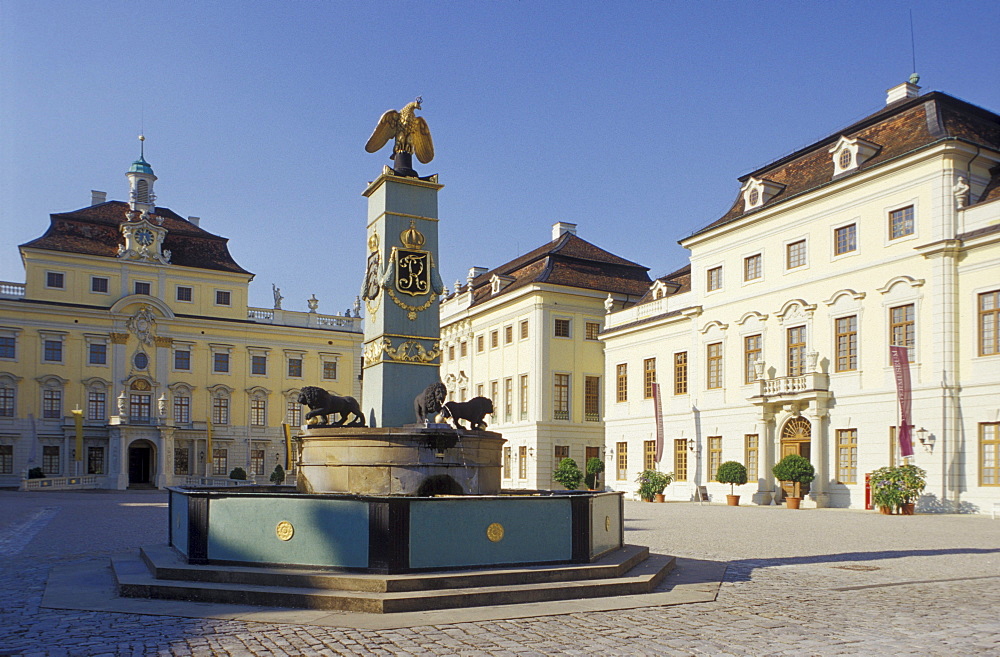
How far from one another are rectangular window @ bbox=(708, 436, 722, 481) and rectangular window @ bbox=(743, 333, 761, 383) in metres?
2.89

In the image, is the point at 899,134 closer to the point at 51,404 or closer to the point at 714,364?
the point at 714,364

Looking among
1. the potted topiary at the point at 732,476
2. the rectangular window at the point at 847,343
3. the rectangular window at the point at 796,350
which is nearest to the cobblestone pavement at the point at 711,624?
the rectangular window at the point at 847,343

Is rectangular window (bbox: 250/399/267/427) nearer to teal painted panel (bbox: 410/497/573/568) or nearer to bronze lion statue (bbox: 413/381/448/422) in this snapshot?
bronze lion statue (bbox: 413/381/448/422)

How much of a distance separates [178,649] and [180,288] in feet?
187

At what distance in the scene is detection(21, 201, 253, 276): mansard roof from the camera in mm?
57094

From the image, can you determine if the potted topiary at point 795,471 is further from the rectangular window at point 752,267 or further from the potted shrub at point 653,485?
the rectangular window at point 752,267

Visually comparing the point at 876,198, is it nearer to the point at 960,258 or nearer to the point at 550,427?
the point at 960,258

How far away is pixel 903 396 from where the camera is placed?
1110 inches

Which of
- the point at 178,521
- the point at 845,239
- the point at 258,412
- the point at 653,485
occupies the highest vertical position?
the point at 845,239

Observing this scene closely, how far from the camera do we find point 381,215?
12445mm

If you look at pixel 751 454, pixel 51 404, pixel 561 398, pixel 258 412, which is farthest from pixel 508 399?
pixel 51 404

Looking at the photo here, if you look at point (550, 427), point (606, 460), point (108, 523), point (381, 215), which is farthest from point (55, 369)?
point (381, 215)

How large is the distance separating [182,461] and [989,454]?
47073 mm

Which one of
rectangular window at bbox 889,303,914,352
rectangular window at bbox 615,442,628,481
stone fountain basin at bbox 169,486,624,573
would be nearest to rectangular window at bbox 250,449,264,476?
rectangular window at bbox 615,442,628,481
